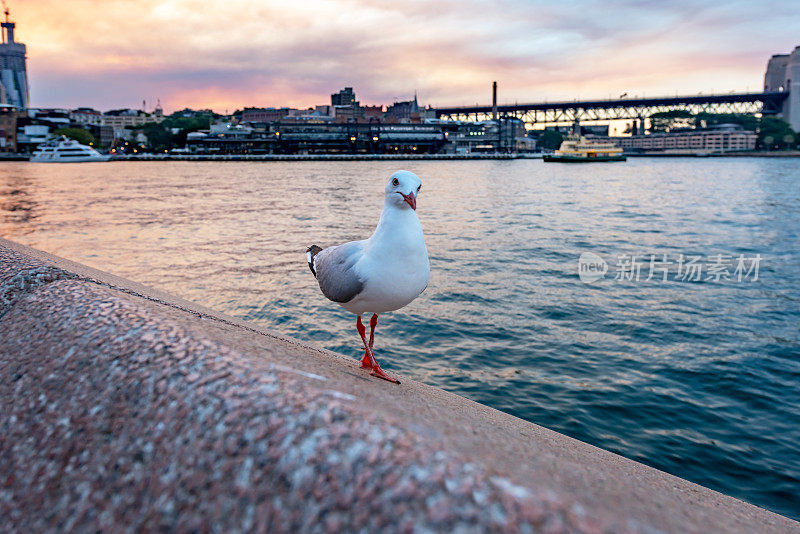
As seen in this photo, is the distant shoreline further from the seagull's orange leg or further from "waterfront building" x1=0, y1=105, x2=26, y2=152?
the seagull's orange leg

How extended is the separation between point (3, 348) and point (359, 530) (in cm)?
127

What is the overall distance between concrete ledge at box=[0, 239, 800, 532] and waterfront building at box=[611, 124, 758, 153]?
12637 centimetres

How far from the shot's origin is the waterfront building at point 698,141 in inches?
4245

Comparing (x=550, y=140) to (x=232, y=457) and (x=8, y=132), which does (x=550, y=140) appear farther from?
(x=232, y=457)

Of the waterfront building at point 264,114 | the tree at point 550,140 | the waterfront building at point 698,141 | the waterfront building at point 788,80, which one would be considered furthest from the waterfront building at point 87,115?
the waterfront building at point 788,80

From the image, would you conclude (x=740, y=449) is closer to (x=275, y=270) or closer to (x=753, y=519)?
(x=753, y=519)

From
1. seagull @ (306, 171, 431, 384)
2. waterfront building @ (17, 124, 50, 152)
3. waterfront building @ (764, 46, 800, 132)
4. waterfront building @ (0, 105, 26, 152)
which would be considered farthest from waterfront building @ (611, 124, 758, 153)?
waterfront building @ (0, 105, 26, 152)

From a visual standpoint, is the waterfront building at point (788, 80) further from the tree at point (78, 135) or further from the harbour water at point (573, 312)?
the tree at point (78, 135)

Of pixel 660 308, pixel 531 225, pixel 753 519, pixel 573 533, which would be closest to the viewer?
pixel 573 533

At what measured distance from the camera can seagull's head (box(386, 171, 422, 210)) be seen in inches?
A: 84.0

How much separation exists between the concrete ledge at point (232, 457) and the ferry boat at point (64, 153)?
9316 centimetres

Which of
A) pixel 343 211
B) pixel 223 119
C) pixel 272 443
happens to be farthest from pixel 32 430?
pixel 223 119

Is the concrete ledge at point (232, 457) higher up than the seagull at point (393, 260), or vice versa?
the seagull at point (393, 260)

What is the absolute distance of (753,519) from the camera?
160cm
